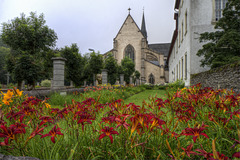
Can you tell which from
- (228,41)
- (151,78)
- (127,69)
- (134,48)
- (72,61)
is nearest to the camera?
(228,41)

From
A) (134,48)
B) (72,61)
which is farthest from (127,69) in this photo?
(72,61)

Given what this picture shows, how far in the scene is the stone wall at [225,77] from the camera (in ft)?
17.2

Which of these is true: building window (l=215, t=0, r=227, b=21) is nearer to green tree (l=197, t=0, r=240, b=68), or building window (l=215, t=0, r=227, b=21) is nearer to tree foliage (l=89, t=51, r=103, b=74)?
green tree (l=197, t=0, r=240, b=68)

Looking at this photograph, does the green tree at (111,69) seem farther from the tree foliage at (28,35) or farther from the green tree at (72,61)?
the tree foliage at (28,35)

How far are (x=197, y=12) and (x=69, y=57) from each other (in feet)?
44.5

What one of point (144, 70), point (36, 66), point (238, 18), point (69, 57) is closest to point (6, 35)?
point (36, 66)

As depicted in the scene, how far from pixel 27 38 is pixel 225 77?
20.4 m

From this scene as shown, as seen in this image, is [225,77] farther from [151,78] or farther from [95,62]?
[151,78]

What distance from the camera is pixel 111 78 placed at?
72.6ft

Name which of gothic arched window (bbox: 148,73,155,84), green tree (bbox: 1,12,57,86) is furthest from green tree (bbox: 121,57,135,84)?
green tree (bbox: 1,12,57,86)

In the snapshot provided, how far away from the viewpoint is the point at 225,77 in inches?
239

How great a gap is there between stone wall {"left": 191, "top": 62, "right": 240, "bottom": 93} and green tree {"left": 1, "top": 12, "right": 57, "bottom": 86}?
1579cm

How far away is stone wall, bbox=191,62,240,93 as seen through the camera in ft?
17.2

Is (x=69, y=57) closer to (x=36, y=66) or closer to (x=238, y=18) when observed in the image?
(x=36, y=66)
